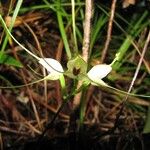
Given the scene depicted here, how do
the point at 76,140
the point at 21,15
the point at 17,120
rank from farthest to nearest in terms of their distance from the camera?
the point at 21,15
the point at 17,120
the point at 76,140

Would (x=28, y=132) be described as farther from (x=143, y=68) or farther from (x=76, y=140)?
(x=143, y=68)

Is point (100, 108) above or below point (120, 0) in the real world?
below

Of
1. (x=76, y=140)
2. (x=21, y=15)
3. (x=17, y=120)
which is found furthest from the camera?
Result: (x=21, y=15)

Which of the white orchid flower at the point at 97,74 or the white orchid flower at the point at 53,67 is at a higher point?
the white orchid flower at the point at 53,67

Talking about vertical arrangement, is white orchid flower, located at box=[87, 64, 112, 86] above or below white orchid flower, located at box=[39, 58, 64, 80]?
below

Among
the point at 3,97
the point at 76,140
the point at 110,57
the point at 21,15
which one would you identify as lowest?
the point at 76,140

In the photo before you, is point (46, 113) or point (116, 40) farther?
point (116, 40)

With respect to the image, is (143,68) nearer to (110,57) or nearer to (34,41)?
(110,57)

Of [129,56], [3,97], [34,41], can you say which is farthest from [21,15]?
[129,56]
